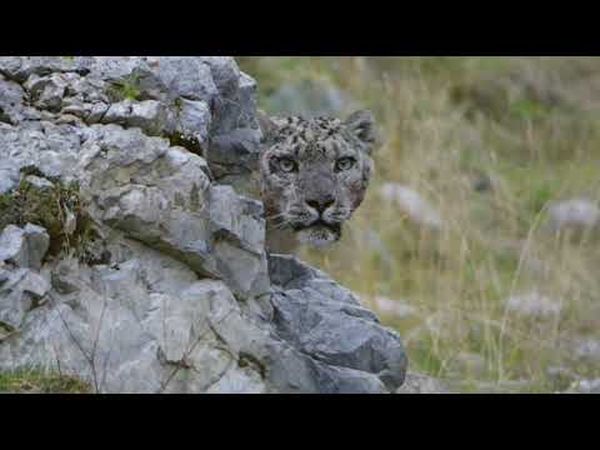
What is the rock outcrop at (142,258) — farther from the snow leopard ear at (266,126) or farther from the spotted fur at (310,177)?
the snow leopard ear at (266,126)

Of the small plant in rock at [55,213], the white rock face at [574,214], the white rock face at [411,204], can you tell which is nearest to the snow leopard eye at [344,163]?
the small plant in rock at [55,213]

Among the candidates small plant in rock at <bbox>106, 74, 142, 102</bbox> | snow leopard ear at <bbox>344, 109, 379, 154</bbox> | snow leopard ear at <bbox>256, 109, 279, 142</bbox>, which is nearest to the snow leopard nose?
snow leopard ear at <bbox>256, 109, 279, 142</bbox>

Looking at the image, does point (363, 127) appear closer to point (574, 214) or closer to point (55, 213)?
point (55, 213)

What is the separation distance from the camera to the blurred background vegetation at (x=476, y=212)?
1322 centimetres

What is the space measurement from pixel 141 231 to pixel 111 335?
58cm

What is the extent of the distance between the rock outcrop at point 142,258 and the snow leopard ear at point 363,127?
2122mm

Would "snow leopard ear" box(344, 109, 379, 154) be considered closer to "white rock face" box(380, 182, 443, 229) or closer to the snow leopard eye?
the snow leopard eye

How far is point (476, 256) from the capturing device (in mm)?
15812

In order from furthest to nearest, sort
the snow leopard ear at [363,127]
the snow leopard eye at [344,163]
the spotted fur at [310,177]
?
the snow leopard ear at [363,127] < the snow leopard eye at [344,163] < the spotted fur at [310,177]

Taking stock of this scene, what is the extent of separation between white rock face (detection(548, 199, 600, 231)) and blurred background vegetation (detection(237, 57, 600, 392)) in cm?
2

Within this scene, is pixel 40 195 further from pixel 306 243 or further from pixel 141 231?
pixel 306 243

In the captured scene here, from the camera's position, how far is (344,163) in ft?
33.1

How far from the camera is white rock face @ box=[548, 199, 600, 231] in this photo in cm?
1728

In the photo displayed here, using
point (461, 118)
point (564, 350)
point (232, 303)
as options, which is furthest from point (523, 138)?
point (232, 303)
